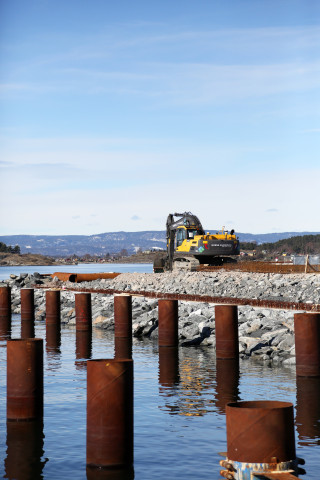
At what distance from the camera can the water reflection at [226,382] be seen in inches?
618

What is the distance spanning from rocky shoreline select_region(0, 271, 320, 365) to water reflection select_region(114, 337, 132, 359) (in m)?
1.80

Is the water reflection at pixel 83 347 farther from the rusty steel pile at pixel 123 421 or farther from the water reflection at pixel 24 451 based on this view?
the rusty steel pile at pixel 123 421

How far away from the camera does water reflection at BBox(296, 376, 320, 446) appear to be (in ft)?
41.2

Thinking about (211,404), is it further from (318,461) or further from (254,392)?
(318,461)

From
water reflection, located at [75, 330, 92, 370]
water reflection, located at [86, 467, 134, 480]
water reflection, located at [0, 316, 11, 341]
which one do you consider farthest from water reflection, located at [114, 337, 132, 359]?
water reflection, located at [86, 467, 134, 480]

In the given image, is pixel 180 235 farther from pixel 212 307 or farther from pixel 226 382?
pixel 226 382

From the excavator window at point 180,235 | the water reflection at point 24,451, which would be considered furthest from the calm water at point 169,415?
the excavator window at point 180,235

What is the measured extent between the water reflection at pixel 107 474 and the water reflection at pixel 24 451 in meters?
0.90

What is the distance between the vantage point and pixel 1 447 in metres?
12.0

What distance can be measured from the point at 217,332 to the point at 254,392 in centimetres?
457

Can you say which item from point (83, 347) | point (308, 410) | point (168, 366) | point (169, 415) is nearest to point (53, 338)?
point (83, 347)

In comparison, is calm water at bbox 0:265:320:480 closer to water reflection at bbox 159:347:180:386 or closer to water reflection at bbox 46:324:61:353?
water reflection at bbox 159:347:180:386

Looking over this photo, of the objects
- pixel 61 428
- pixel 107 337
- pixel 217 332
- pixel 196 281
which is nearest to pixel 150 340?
pixel 107 337

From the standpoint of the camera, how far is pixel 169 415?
14.3 m
